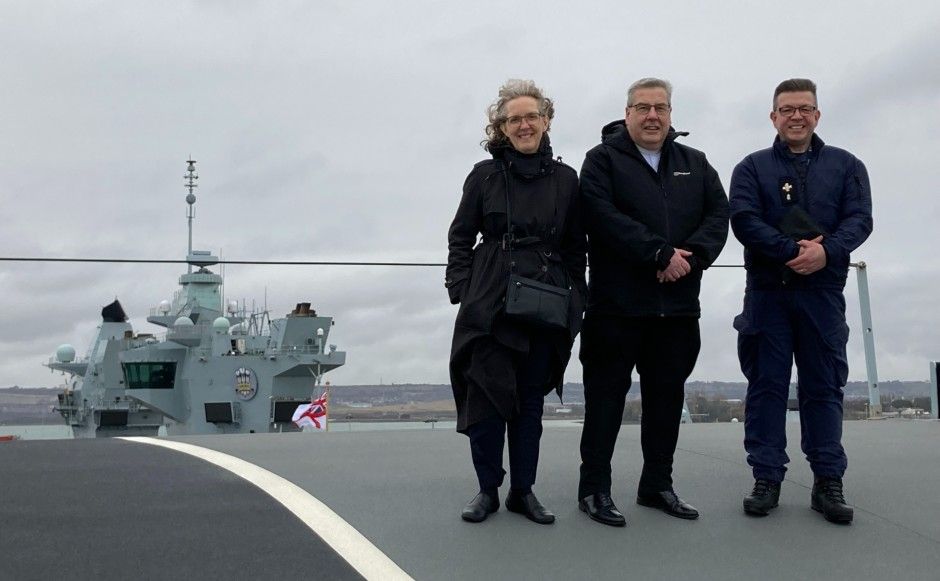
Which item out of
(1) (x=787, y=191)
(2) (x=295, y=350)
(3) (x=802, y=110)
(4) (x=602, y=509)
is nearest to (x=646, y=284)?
(1) (x=787, y=191)

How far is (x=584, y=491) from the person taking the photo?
3.21 meters

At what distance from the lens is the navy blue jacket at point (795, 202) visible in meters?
3.27

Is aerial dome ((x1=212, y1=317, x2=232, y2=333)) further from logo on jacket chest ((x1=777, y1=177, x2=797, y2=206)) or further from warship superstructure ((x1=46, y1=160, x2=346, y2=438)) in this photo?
logo on jacket chest ((x1=777, y1=177, x2=797, y2=206))

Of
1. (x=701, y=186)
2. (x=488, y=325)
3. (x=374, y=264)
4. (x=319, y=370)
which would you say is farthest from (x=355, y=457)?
(x=319, y=370)

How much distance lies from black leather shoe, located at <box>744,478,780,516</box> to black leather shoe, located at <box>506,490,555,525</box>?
597 millimetres

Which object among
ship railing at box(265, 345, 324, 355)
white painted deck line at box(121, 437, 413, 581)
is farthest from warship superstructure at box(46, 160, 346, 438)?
white painted deck line at box(121, 437, 413, 581)

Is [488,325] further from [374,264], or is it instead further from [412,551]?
[374,264]

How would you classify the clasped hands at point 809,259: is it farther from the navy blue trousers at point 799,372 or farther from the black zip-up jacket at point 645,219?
the black zip-up jacket at point 645,219

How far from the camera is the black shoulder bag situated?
3.01 m

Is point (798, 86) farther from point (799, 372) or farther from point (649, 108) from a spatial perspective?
point (799, 372)

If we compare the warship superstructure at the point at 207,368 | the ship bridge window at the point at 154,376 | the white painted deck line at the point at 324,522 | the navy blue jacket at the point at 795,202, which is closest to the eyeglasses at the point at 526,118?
the navy blue jacket at the point at 795,202

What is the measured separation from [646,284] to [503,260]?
44 cm

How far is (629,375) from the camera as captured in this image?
3.29 metres

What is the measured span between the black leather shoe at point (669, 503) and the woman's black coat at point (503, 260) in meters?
0.47
